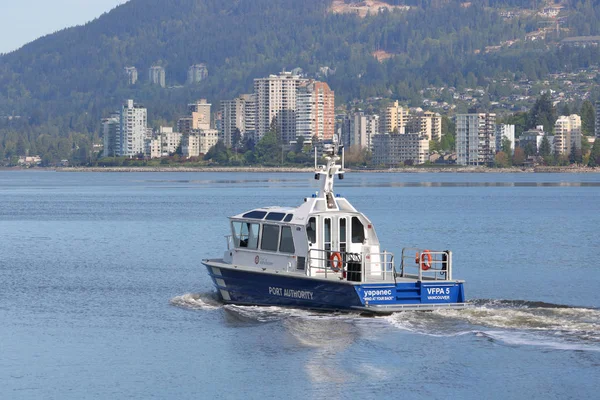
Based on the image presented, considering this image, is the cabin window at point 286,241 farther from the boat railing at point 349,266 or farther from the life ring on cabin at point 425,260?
the life ring on cabin at point 425,260

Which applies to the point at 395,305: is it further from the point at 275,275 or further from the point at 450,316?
the point at 275,275

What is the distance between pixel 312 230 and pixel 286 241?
92cm

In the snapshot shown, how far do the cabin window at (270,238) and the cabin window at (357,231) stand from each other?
225 centimetres

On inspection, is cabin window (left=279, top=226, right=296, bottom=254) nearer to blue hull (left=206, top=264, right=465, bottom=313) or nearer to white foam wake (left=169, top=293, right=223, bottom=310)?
blue hull (left=206, top=264, right=465, bottom=313)

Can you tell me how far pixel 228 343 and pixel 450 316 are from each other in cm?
606

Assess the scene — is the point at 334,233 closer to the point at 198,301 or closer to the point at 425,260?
the point at 425,260

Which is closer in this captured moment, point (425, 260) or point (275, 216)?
point (425, 260)

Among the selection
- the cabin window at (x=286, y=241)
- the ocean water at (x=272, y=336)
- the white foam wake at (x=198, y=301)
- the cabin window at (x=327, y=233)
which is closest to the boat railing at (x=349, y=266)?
the cabin window at (x=327, y=233)

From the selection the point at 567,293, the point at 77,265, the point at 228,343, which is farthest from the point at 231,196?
the point at 228,343

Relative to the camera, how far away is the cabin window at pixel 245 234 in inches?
1368

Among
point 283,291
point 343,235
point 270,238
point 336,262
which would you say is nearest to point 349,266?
point 336,262

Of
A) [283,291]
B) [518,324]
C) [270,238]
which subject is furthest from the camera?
[270,238]

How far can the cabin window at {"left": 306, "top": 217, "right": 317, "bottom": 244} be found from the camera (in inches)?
1302

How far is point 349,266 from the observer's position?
32375mm
